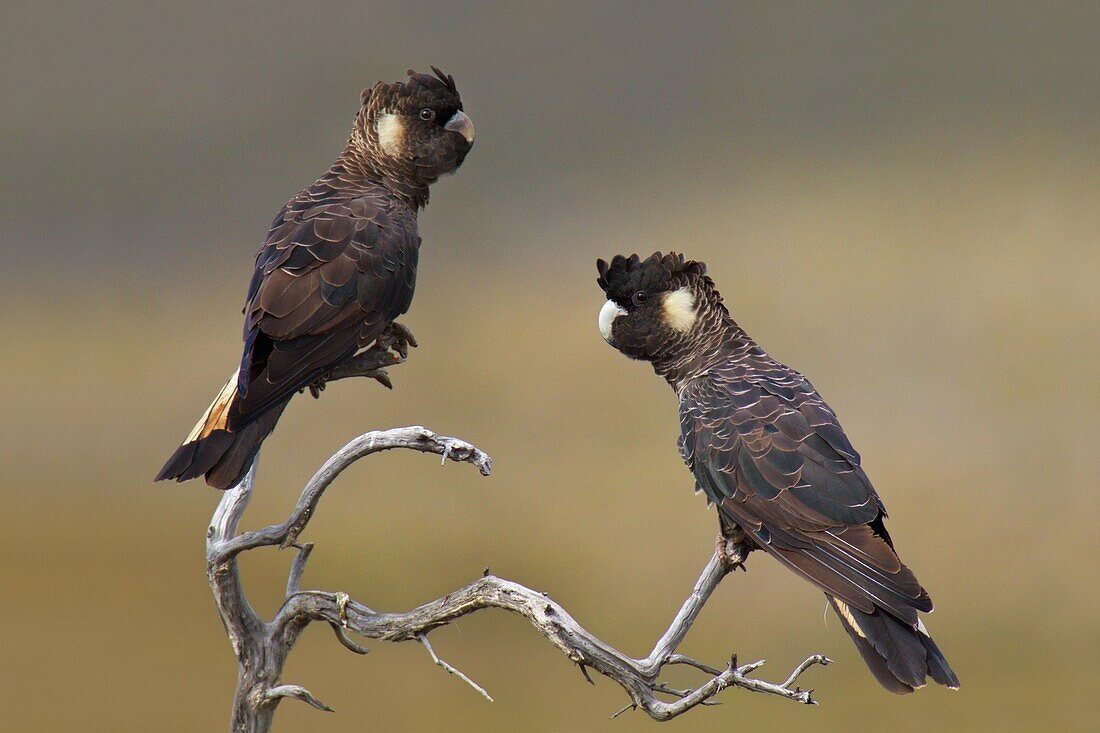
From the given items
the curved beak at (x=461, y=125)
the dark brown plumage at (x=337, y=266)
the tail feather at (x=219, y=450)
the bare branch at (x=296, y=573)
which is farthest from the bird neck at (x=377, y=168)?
the bare branch at (x=296, y=573)

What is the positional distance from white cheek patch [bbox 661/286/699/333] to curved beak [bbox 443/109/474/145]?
108 centimetres

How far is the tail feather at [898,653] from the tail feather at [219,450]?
194 centimetres

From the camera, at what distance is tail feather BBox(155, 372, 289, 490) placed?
133 inches

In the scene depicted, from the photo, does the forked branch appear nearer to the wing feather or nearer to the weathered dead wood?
the weathered dead wood

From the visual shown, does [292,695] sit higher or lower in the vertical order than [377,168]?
lower

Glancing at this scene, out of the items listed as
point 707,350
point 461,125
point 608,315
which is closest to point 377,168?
point 461,125

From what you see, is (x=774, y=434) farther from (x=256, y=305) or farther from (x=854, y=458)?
(x=256, y=305)

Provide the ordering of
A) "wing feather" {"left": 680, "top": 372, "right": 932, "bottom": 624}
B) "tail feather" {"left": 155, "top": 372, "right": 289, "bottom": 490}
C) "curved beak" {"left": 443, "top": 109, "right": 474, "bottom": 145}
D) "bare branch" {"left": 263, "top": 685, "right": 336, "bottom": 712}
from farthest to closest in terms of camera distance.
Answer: "curved beak" {"left": 443, "top": 109, "right": 474, "bottom": 145} → "bare branch" {"left": 263, "top": 685, "right": 336, "bottom": 712} → "tail feather" {"left": 155, "top": 372, "right": 289, "bottom": 490} → "wing feather" {"left": 680, "top": 372, "right": 932, "bottom": 624}

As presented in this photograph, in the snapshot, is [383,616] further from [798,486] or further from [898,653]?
[898,653]

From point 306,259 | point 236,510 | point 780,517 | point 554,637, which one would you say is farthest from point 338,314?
point 780,517

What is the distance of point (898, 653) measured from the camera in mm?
3115

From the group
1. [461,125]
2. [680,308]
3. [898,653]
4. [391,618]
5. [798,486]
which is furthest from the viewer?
[461,125]

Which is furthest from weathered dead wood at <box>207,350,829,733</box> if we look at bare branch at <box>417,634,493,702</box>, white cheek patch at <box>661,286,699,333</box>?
Answer: white cheek patch at <box>661,286,699,333</box>

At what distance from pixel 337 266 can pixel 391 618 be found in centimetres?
121
